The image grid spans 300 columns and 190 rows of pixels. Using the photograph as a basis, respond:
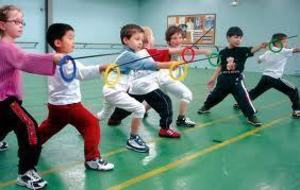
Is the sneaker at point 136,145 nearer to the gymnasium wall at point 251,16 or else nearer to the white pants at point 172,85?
the white pants at point 172,85

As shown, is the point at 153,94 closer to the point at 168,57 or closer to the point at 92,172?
the point at 168,57

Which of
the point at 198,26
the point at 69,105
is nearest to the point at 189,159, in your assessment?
the point at 69,105

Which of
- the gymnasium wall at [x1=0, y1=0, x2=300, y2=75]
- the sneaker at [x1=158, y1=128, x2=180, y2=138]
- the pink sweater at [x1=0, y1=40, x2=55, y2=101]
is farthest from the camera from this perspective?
the gymnasium wall at [x1=0, y1=0, x2=300, y2=75]

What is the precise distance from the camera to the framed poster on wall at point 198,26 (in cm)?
1658

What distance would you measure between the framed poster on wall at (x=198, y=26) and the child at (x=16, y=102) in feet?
45.0

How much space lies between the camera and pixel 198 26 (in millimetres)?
16984

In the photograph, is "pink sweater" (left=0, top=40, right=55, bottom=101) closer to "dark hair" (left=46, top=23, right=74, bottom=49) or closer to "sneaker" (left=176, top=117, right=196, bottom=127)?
"dark hair" (left=46, top=23, right=74, bottom=49)

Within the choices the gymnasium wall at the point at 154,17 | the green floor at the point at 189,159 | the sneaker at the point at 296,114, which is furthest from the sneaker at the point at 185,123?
the gymnasium wall at the point at 154,17

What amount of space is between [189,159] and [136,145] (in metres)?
0.63

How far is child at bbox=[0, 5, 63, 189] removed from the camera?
3004 millimetres

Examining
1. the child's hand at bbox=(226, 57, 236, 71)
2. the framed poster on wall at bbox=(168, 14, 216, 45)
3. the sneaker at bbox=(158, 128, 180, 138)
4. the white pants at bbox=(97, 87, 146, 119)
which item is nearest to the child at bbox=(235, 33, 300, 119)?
the child's hand at bbox=(226, 57, 236, 71)

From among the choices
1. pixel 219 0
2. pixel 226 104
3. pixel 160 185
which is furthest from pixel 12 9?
pixel 219 0

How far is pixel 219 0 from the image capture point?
16266mm

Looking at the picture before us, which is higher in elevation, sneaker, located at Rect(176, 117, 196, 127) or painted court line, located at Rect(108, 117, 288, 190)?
sneaker, located at Rect(176, 117, 196, 127)
